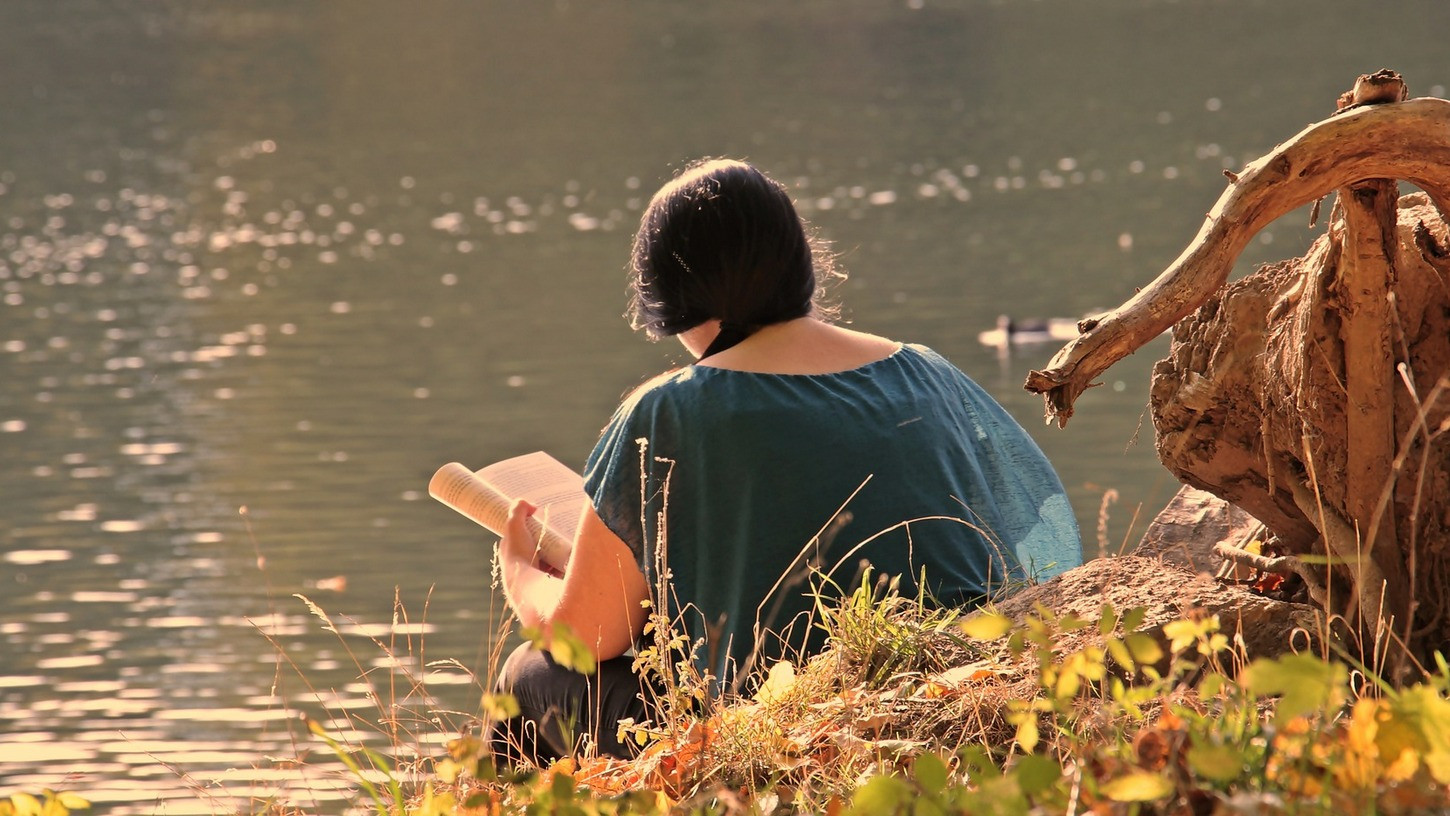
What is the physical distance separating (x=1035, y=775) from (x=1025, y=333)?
1131 cm

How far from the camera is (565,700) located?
329 cm

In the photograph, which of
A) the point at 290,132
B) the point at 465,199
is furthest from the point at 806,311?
the point at 290,132

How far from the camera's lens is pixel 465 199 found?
22.8 metres

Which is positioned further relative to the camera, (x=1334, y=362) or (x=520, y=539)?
(x=520, y=539)

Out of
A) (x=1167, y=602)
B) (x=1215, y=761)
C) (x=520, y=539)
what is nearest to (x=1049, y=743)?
(x=1167, y=602)

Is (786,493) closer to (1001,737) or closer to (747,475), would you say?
(747,475)

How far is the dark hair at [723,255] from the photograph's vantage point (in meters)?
3.27

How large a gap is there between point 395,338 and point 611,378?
2.59 meters

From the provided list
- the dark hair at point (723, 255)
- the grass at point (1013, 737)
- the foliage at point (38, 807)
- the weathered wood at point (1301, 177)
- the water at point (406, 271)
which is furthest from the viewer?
the water at point (406, 271)

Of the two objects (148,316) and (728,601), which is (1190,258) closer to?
(728,601)

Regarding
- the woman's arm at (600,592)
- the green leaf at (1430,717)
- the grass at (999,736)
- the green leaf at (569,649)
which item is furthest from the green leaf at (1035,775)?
the woman's arm at (600,592)

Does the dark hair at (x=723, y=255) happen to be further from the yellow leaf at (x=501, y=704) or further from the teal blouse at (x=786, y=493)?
the yellow leaf at (x=501, y=704)

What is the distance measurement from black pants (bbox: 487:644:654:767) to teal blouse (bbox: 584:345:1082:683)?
158mm

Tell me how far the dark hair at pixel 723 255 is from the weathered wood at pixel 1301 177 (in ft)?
2.84
